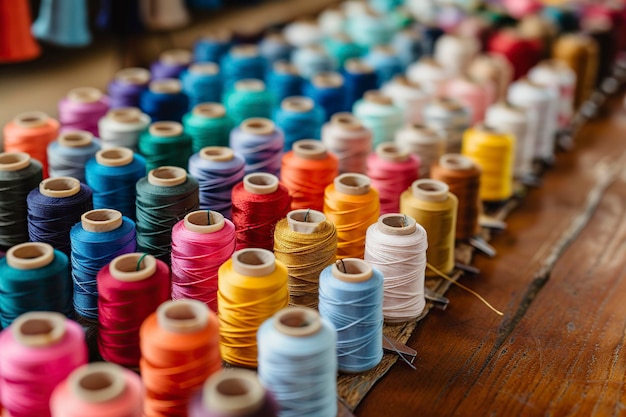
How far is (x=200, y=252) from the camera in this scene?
1.79m

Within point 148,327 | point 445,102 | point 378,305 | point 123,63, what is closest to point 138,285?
point 148,327

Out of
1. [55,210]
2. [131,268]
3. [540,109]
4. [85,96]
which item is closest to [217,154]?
[55,210]

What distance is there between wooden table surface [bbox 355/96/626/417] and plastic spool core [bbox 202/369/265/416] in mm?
409

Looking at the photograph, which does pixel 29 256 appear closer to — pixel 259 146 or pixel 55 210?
pixel 55 210

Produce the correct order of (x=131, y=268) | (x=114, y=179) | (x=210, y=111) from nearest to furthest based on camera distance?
1. (x=131, y=268)
2. (x=114, y=179)
3. (x=210, y=111)

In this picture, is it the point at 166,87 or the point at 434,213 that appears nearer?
the point at 434,213

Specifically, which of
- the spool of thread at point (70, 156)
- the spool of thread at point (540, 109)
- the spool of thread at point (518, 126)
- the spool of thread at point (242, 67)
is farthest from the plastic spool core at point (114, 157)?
the spool of thread at point (540, 109)

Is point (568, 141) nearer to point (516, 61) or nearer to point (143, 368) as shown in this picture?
point (516, 61)

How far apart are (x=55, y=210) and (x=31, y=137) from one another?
1.83 feet

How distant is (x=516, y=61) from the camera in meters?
3.80

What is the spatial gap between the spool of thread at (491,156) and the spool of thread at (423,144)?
0.13 meters

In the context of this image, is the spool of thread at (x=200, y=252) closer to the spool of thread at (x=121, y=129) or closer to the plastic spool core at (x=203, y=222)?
the plastic spool core at (x=203, y=222)

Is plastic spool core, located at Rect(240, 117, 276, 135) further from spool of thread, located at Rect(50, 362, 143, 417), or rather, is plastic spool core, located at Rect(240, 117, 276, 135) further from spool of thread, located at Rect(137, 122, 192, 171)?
spool of thread, located at Rect(50, 362, 143, 417)

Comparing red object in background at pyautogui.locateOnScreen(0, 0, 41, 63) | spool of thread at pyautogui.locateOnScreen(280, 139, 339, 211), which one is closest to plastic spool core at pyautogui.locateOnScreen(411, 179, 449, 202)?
spool of thread at pyautogui.locateOnScreen(280, 139, 339, 211)
